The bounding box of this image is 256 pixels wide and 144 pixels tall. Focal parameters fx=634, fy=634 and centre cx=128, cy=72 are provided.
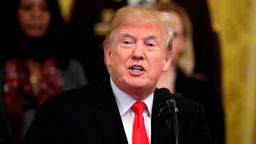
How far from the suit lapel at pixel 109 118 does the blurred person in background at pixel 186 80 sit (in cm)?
115

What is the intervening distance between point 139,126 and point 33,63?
62.7 inches

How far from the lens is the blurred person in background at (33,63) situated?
3.59 m

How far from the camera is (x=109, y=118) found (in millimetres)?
2293

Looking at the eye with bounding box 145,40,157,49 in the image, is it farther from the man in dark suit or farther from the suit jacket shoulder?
the suit jacket shoulder

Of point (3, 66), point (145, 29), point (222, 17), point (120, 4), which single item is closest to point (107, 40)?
point (145, 29)

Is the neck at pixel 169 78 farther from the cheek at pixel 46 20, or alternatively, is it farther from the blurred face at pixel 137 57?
the blurred face at pixel 137 57

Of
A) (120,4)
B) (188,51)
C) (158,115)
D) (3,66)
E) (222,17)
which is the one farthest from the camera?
(222,17)

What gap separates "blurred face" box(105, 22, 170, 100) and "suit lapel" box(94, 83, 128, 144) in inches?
2.6

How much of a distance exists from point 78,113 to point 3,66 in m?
1.48

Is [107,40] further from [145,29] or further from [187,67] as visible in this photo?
[187,67]

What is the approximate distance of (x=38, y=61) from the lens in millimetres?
3766

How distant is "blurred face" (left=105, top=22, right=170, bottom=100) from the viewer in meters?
2.30

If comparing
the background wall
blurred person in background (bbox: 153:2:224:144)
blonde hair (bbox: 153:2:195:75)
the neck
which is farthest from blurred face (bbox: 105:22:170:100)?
the background wall

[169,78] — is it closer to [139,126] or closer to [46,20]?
[46,20]
